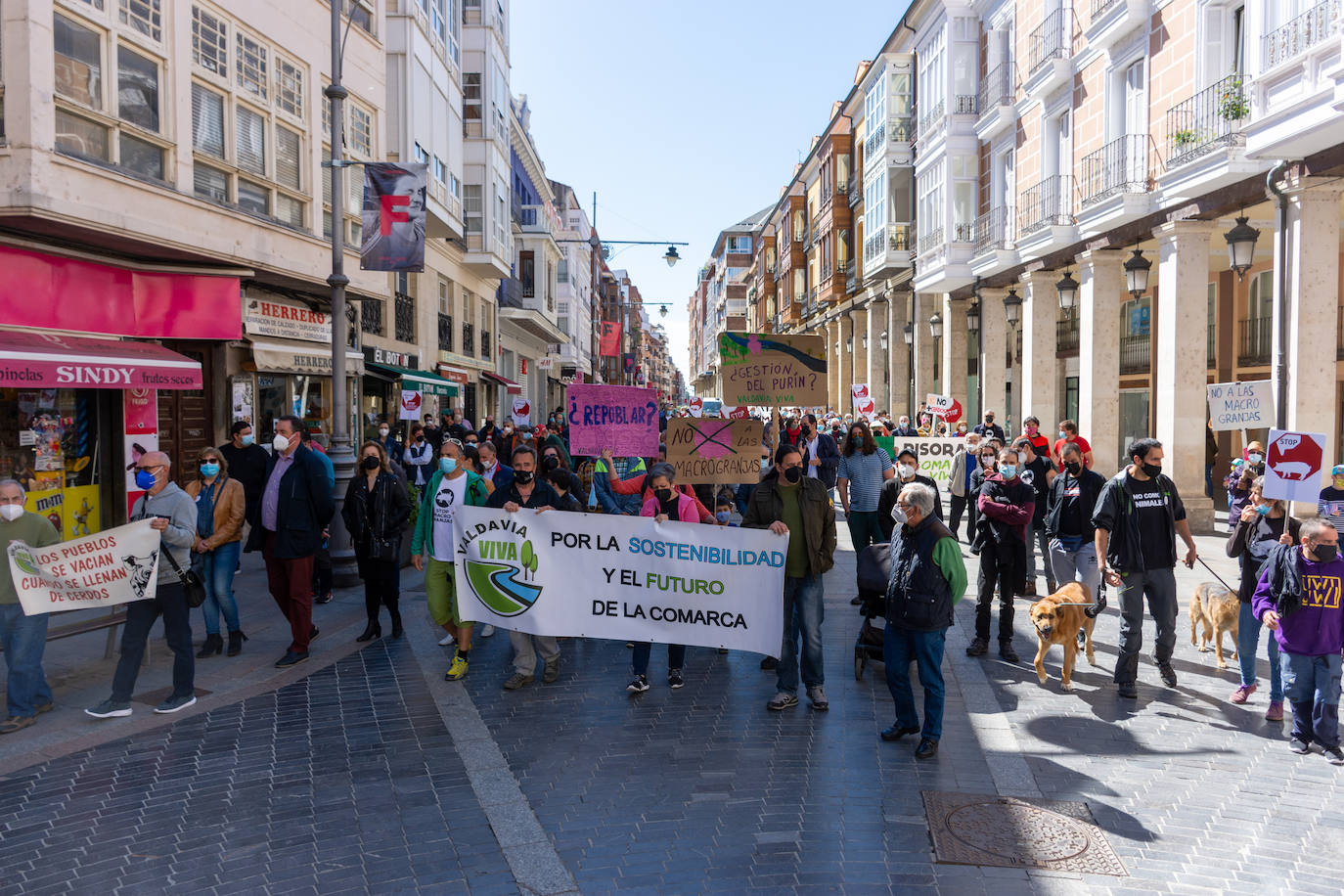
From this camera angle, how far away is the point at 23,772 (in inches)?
219

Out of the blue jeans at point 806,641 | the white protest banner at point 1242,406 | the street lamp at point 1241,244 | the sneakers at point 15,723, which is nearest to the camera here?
the sneakers at point 15,723

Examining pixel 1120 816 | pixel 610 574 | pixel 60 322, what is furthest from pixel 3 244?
pixel 1120 816

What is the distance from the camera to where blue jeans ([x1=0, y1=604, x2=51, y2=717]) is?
6312 mm

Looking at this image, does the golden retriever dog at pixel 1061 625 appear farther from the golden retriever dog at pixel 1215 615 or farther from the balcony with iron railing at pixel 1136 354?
the balcony with iron railing at pixel 1136 354

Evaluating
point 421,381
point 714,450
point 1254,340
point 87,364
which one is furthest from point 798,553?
point 1254,340

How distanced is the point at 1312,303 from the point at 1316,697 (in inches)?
378

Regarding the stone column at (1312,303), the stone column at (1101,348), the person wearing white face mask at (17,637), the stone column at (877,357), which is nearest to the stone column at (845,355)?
the stone column at (877,357)

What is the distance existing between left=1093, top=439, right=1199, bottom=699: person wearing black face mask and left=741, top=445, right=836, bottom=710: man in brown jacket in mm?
2217

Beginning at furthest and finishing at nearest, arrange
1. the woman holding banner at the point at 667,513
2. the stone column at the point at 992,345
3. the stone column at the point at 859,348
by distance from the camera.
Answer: the stone column at the point at 859,348
the stone column at the point at 992,345
the woman holding banner at the point at 667,513

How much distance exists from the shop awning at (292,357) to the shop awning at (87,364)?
94.7 inches

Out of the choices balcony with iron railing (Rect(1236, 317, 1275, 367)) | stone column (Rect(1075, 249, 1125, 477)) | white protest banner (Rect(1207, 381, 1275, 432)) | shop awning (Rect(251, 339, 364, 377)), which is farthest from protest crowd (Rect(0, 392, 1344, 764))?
balcony with iron railing (Rect(1236, 317, 1275, 367))

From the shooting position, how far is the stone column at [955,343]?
28141 mm

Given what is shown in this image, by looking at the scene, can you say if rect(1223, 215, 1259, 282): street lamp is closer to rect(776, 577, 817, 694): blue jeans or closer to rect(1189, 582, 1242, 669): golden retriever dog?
rect(1189, 582, 1242, 669): golden retriever dog

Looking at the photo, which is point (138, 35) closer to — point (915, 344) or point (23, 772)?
point (23, 772)
